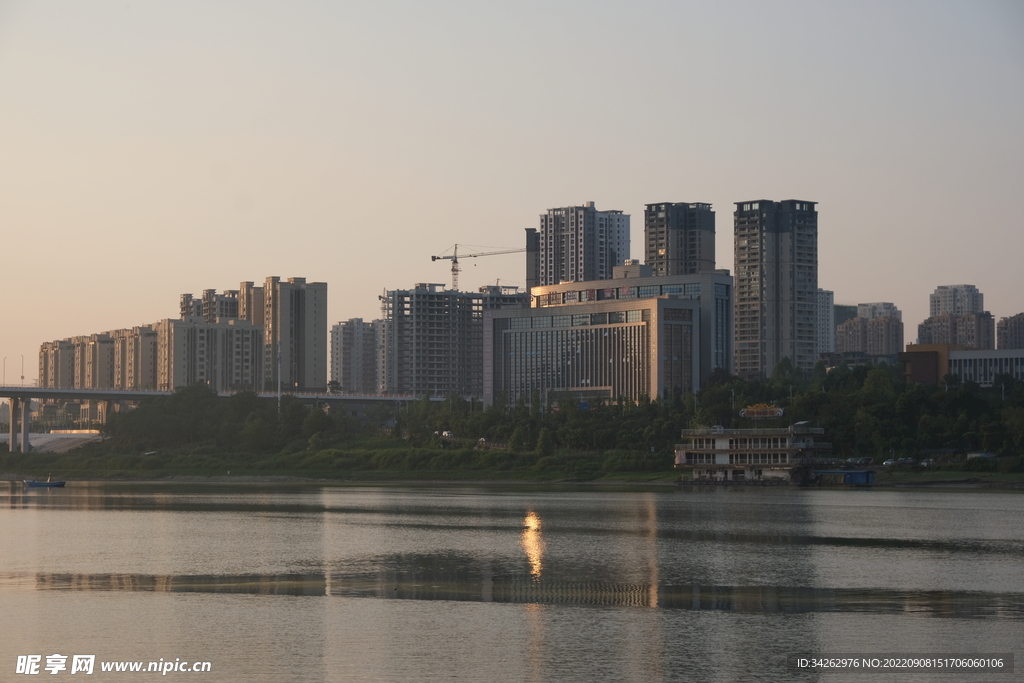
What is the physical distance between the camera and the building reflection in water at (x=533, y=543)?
5272 centimetres

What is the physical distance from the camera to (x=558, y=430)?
145 meters

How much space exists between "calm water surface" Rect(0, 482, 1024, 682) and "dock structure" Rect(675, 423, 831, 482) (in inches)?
1362

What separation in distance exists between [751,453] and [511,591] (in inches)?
3200

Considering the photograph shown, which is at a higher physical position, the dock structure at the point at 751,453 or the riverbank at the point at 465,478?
the dock structure at the point at 751,453

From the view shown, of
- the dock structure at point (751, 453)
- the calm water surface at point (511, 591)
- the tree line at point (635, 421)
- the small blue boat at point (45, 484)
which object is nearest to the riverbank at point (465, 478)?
the dock structure at point (751, 453)

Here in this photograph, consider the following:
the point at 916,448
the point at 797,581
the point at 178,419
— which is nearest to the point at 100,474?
the point at 178,419

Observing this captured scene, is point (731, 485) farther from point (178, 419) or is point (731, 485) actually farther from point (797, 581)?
point (178, 419)

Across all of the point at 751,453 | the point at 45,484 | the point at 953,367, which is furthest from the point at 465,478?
the point at 953,367

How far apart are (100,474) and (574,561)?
126073 millimetres

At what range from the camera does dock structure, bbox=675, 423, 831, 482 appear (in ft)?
398

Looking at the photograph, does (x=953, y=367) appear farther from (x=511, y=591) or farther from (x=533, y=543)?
(x=511, y=591)

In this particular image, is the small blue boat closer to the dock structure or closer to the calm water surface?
the calm water surface

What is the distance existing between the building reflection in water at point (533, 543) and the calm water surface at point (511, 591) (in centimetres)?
21

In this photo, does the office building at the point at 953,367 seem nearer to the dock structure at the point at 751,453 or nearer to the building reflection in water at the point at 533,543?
the dock structure at the point at 751,453
